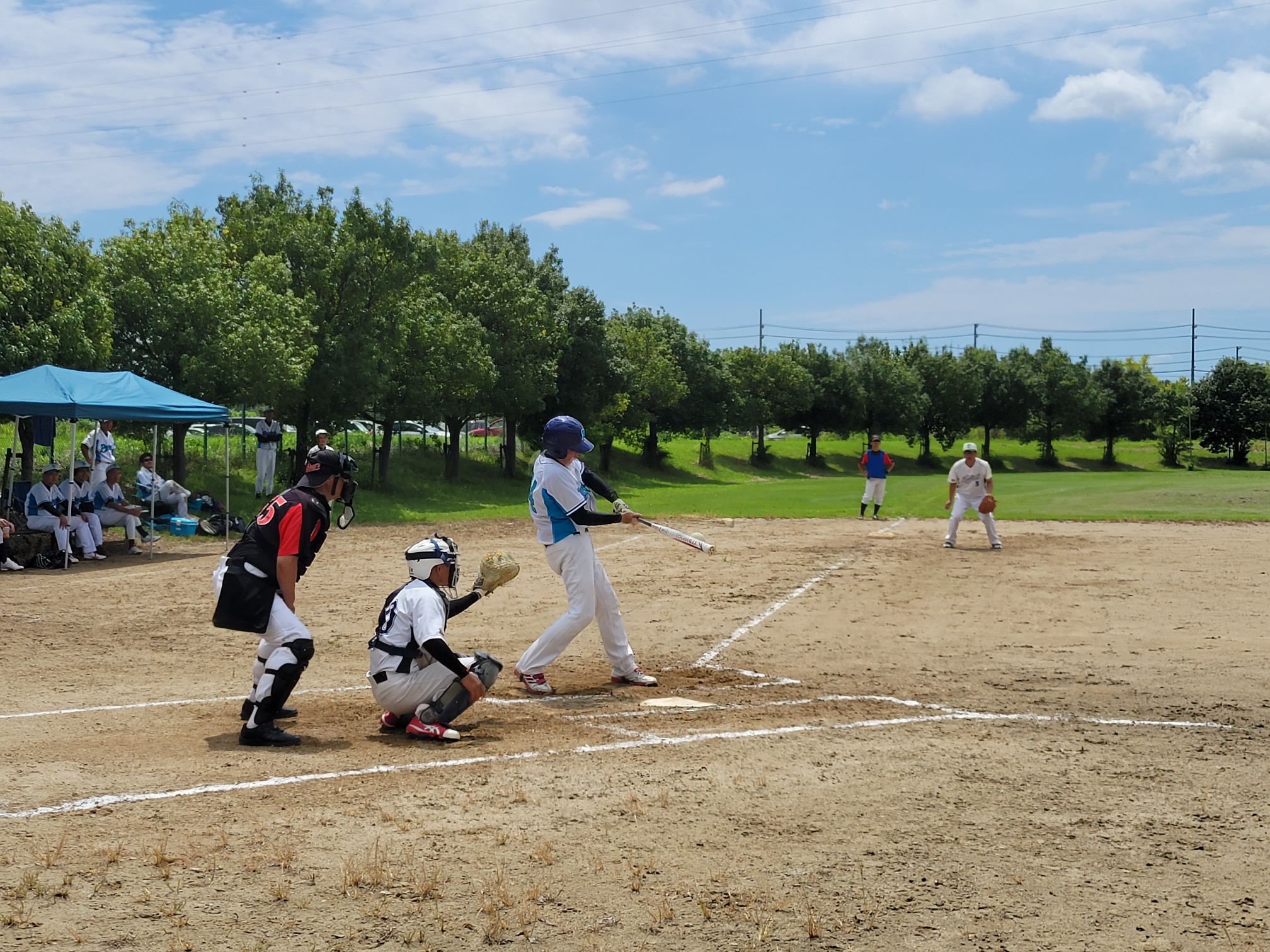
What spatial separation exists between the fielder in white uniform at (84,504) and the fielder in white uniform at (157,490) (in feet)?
5.71

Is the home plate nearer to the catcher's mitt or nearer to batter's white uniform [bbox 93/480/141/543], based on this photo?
the catcher's mitt

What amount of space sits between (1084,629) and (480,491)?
31265mm

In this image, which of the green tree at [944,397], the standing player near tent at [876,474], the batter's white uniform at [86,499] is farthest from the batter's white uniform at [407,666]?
the green tree at [944,397]

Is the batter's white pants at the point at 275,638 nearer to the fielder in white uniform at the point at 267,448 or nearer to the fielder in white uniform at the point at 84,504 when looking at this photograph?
the fielder in white uniform at the point at 84,504

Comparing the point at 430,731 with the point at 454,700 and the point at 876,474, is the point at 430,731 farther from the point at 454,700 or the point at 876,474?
the point at 876,474

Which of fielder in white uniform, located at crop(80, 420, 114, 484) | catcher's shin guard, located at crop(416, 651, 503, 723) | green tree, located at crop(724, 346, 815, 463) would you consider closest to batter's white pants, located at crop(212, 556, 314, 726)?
catcher's shin guard, located at crop(416, 651, 503, 723)

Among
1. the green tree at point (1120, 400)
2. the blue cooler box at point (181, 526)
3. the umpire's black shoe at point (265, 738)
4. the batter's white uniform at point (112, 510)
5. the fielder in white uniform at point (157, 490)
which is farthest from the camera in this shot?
the green tree at point (1120, 400)

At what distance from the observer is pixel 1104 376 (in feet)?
287

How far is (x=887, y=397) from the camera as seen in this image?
77875mm

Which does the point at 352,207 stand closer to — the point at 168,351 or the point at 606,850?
the point at 168,351

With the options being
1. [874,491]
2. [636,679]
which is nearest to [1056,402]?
[874,491]

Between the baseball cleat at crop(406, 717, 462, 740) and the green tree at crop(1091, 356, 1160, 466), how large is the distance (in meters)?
82.2

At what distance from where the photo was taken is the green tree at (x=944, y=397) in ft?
267

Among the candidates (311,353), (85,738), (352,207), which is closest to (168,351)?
(311,353)
